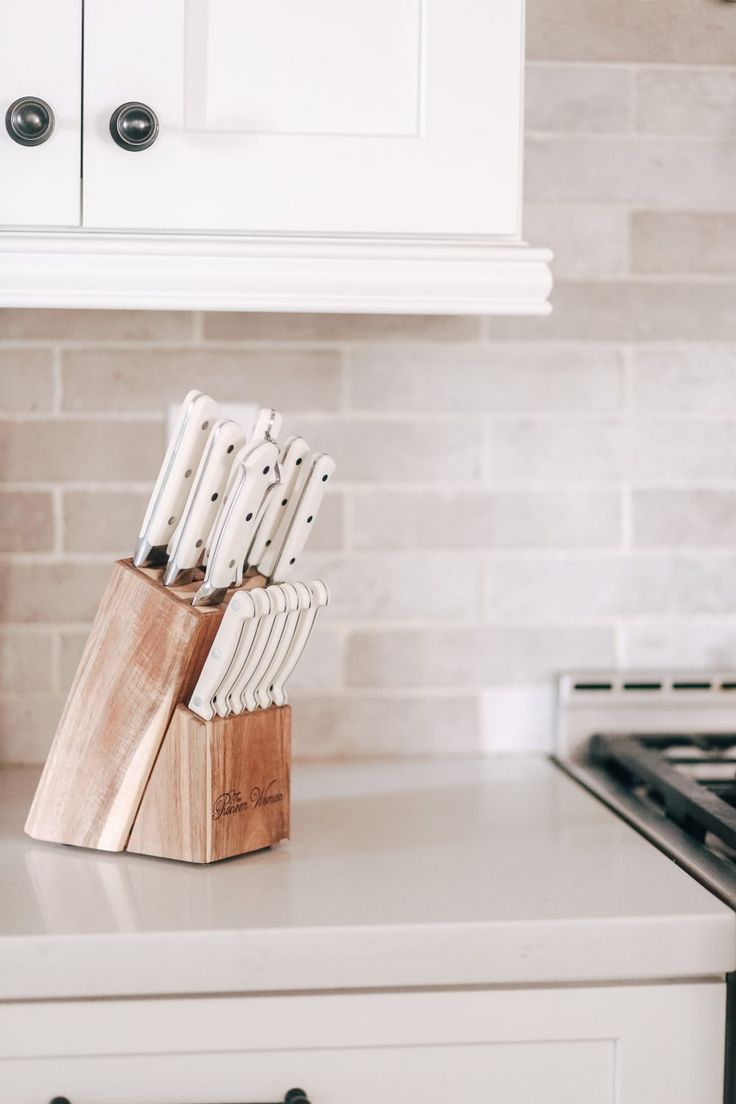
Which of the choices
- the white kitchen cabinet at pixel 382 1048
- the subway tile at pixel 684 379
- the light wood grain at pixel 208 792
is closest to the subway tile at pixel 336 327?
the subway tile at pixel 684 379

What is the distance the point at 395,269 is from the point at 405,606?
0.50 meters

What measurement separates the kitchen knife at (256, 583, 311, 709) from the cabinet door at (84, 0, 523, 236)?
1.11ft

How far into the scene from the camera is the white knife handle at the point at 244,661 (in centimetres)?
98

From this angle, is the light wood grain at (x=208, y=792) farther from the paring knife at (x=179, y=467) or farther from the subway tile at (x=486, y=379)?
the subway tile at (x=486, y=379)

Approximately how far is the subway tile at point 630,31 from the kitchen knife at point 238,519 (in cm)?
73

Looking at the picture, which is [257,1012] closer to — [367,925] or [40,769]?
[367,925]

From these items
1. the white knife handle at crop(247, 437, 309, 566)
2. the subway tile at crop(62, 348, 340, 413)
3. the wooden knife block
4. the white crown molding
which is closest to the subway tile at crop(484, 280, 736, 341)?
the subway tile at crop(62, 348, 340, 413)

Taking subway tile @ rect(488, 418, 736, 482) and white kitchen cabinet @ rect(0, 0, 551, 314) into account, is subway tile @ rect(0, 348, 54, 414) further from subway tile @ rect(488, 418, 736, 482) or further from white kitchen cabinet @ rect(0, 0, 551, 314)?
subway tile @ rect(488, 418, 736, 482)

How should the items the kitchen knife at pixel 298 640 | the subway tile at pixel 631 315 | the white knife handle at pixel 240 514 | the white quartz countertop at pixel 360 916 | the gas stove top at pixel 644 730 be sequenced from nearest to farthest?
the white quartz countertop at pixel 360 916, the white knife handle at pixel 240 514, the kitchen knife at pixel 298 640, the gas stove top at pixel 644 730, the subway tile at pixel 631 315

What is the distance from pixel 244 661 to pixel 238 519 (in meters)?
0.13

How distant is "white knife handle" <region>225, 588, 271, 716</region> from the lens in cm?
98

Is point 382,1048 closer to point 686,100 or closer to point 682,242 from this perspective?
point 682,242

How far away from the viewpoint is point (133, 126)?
981mm

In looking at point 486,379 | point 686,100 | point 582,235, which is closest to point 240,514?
point 486,379
